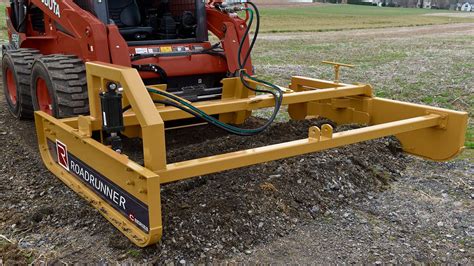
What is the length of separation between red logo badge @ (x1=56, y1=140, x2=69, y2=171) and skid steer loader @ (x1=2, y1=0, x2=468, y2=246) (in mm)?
12

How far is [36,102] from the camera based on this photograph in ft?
19.4

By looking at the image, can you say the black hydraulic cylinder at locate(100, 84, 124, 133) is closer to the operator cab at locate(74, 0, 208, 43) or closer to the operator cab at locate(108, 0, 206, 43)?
the operator cab at locate(74, 0, 208, 43)

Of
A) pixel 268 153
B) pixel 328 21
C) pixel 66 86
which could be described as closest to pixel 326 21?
pixel 328 21

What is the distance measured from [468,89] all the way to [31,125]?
7724 mm

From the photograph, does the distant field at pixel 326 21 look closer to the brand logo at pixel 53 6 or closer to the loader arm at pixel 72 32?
the loader arm at pixel 72 32

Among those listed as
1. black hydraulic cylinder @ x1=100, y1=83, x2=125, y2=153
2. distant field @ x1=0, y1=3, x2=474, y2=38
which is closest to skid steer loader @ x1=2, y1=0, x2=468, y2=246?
black hydraulic cylinder @ x1=100, y1=83, x2=125, y2=153

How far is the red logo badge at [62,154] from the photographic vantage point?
4284 millimetres

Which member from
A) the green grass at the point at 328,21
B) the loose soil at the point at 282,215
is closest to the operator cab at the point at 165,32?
the loose soil at the point at 282,215

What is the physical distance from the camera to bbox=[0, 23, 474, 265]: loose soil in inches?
136

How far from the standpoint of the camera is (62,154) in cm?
436

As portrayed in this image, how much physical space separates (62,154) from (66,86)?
967 mm

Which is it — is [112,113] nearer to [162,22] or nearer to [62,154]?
[62,154]

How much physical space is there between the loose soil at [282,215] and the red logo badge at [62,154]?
0.27m

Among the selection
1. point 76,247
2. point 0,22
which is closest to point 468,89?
point 76,247
